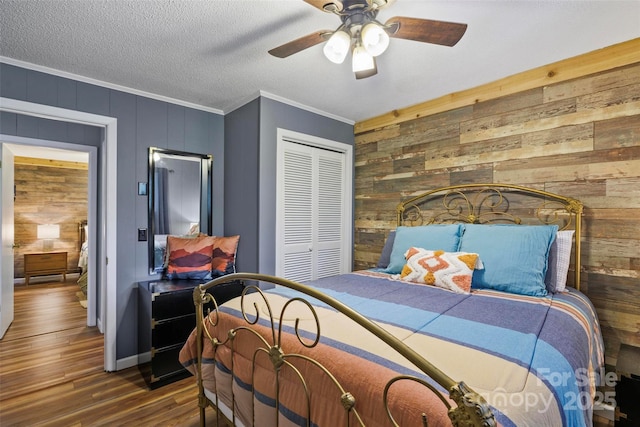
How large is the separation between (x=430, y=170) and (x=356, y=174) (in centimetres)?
96

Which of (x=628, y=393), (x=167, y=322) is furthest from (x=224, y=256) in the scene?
(x=628, y=393)

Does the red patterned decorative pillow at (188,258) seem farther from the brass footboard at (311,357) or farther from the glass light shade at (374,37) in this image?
the glass light shade at (374,37)

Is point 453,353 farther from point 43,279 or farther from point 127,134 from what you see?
point 43,279

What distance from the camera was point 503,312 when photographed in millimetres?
1498

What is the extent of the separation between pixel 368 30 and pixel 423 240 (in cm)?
160

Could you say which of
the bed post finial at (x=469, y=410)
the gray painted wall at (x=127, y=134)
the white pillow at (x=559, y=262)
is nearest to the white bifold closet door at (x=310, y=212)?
the gray painted wall at (x=127, y=134)

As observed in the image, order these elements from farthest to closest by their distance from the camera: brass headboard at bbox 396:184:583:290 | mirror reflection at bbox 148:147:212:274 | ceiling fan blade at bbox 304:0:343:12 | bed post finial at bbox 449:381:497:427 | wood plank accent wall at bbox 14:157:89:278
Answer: wood plank accent wall at bbox 14:157:89:278, mirror reflection at bbox 148:147:212:274, brass headboard at bbox 396:184:583:290, ceiling fan blade at bbox 304:0:343:12, bed post finial at bbox 449:381:497:427

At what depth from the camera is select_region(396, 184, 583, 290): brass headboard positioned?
7.14 ft

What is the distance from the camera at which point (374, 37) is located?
1391 mm

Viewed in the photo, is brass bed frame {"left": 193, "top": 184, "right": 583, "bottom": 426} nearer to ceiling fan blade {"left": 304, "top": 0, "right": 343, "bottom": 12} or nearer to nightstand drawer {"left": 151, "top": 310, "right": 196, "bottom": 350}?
nightstand drawer {"left": 151, "top": 310, "right": 196, "bottom": 350}

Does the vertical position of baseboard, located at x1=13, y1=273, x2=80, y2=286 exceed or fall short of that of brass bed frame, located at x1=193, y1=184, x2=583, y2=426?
it falls short

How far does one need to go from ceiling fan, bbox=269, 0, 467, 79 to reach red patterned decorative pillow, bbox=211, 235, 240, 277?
6.51 feet

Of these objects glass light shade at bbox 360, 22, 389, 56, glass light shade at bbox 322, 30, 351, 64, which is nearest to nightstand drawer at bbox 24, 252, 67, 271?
glass light shade at bbox 322, 30, 351, 64

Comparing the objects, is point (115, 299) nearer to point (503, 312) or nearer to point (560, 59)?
point (503, 312)
